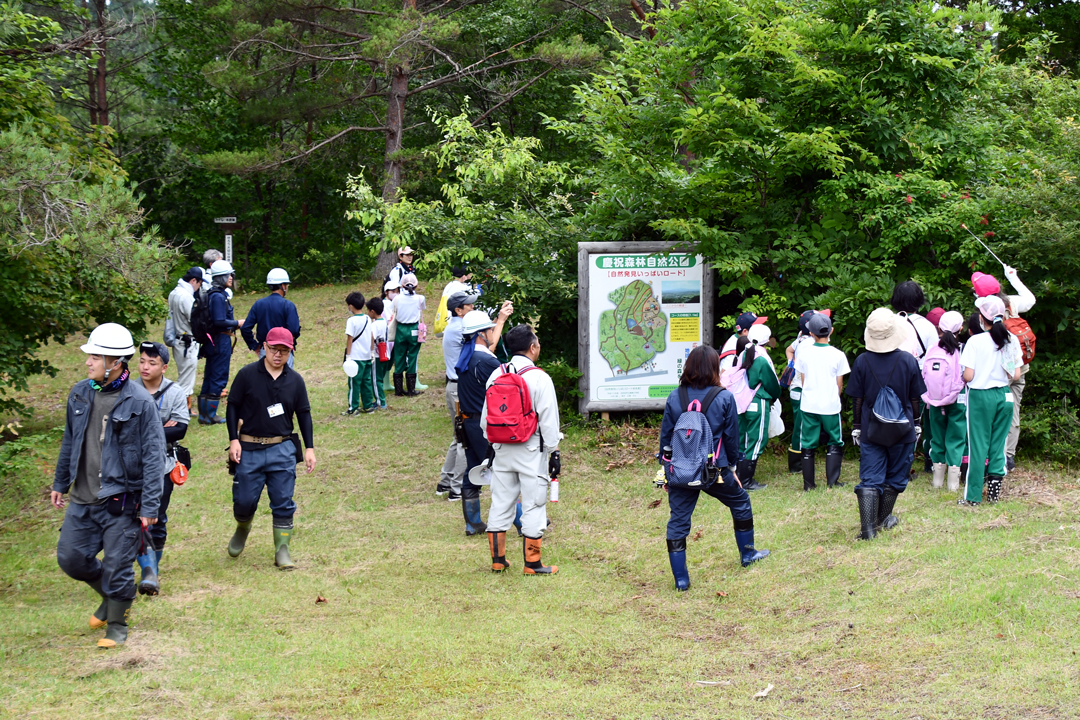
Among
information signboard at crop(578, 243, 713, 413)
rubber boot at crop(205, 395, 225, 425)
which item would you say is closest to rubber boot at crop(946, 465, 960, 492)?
information signboard at crop(578, 243, 713, 413)

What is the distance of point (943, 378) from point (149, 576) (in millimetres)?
6824

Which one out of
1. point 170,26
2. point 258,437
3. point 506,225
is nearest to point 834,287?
point 506,225

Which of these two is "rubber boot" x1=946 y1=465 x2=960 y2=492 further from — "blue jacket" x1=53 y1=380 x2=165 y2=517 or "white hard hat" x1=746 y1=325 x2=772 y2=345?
"blue jacket" x1=53 y1=380 x2=165 y2=517

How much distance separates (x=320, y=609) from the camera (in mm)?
6793

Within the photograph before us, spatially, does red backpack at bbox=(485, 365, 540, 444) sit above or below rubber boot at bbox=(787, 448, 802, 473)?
above

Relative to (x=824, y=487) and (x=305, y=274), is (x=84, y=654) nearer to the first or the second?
(x=824, y=487)

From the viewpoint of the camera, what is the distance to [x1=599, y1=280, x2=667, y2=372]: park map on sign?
11.6 m

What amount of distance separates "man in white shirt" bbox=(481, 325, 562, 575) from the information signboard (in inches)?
165

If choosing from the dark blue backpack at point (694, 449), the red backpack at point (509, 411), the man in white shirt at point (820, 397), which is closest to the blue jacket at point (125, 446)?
the red backpack at point (509, 411)

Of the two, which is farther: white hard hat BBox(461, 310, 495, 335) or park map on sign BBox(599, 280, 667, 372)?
park map on sign BBox(599, 280, 667, 372)

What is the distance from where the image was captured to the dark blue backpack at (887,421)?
7160mm

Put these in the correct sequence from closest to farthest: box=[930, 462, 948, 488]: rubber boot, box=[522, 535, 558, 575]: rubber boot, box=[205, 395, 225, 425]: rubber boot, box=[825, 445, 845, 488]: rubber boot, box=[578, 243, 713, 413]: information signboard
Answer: box=[522, 535, 558, 575]: rubber boot
box=[930, 462, 948, 488]: rubber boot
box=[825, 445, 845, 488]: rubber boot
box=[578, 243, 713, 413]: information signboard
box=[205, 395, 225, 425]: rubber boot

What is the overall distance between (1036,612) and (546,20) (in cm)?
2440

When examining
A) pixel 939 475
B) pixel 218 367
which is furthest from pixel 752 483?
pixel 218 367
